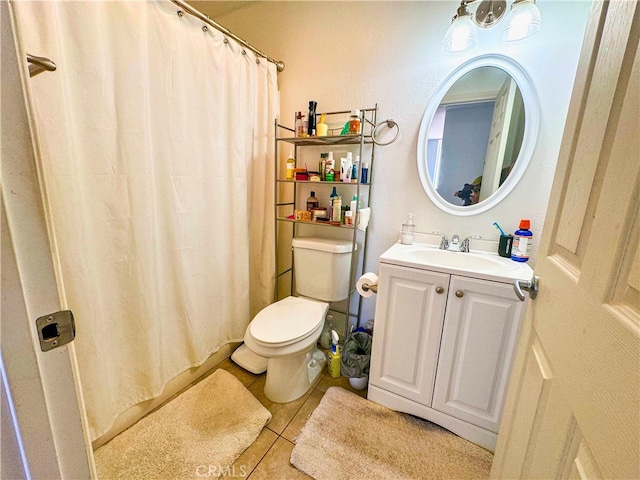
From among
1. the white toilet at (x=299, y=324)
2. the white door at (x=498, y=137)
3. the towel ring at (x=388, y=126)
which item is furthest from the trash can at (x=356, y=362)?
the towel ring at (x=388, y=126)

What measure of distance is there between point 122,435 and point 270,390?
2.26 ft

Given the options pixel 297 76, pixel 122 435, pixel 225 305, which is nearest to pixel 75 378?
pixel 122 435

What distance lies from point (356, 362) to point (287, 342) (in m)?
Answer: 0.48

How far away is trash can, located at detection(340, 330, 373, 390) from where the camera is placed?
1504mm

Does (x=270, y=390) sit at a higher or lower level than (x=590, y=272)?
lower

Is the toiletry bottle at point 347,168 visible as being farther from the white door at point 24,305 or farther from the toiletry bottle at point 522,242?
the white door at point 24,305

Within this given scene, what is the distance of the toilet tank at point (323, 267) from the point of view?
1.62 m

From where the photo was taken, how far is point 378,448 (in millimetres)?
1195

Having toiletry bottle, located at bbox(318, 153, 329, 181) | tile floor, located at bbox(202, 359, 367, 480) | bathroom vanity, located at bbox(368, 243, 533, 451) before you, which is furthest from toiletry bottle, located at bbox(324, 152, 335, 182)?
tile floor, located at bbox(202, 359, 367, 480)

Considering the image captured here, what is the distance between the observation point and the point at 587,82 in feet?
1.72

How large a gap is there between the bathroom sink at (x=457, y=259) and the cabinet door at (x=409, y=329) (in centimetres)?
14

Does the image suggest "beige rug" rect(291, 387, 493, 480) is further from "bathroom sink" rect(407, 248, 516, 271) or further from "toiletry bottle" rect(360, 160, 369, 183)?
"toiletry bottle" rect(360, 160, 369, 183)

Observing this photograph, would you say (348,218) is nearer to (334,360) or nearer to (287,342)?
(287,342)

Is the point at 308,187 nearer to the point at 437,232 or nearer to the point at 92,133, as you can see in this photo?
the point at 437,232
